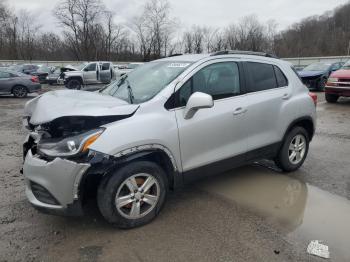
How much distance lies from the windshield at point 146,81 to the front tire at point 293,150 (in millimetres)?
2004

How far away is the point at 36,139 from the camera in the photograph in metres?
3.38

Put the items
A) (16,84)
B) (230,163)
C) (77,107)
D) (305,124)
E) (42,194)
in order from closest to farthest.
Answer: (42,194)
(77,107)
(230,163)
(305,124)
(16,84)

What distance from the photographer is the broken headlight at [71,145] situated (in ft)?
9.71

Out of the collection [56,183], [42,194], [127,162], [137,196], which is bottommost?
[137,196]

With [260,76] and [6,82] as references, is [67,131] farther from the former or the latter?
[6,82]

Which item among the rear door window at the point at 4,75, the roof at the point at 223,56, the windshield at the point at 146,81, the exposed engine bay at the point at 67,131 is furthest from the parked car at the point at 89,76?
the exposed engine bay at the point at 67,131

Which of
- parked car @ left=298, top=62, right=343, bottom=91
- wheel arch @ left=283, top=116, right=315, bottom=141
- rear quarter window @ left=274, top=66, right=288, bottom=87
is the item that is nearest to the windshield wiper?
rear quarter window @ left=274, top=66, right=288, bottom=87

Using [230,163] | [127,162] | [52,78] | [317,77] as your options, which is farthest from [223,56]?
[52,78]

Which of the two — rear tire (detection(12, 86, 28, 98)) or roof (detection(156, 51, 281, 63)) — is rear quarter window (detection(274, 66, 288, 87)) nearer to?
roof (detection(156, 51, 281, 63))

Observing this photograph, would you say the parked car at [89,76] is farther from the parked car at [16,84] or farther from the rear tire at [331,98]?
the rear tire at [331,98]

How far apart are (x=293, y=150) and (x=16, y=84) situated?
50.3ft

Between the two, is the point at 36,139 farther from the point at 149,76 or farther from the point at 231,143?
the point at 231,143

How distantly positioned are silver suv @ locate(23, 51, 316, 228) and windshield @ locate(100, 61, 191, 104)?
0.02m

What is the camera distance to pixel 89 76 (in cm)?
2122
